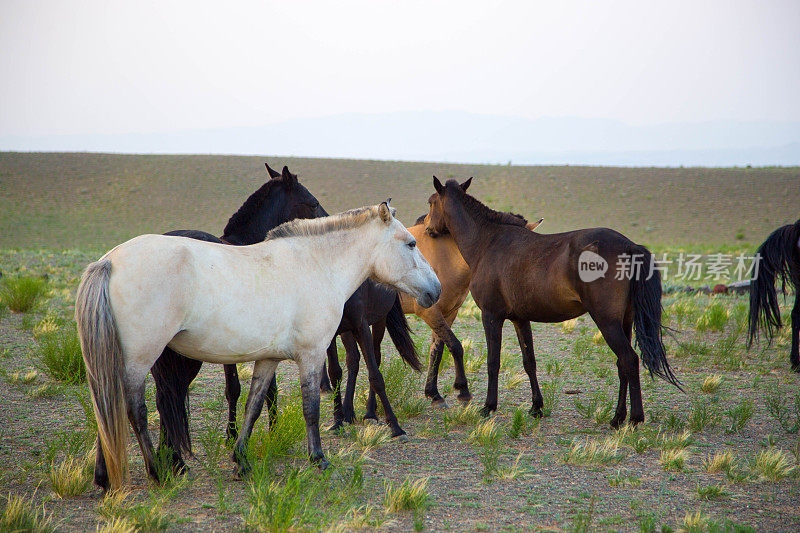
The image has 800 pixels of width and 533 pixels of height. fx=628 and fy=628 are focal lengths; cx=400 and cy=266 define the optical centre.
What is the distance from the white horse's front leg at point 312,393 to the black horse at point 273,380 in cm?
63

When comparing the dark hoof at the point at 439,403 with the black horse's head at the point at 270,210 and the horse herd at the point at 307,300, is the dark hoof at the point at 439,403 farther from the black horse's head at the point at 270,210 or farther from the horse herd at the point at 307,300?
the black horse's head at the point at 270,210

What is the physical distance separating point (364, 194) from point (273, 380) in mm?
55205

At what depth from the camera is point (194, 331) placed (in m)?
4.39

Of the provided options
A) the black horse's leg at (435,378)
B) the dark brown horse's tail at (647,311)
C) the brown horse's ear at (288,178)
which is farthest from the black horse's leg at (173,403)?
the dark brown horse's tail at (647,311)

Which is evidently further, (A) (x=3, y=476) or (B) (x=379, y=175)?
(B) (x=379, y=175)

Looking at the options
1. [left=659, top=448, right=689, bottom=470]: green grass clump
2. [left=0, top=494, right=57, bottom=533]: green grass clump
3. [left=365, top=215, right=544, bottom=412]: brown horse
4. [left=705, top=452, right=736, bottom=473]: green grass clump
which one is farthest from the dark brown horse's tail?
[left=0, top=494, right=57, bottom=533]: green grass clump

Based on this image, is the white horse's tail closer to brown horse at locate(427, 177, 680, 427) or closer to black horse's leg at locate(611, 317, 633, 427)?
brown horse at locate(427, 177, 680, 427)

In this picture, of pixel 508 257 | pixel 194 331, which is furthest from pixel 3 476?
pixel 508 257

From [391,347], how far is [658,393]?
4.70m

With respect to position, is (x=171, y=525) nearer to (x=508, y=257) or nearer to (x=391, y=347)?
(x=508, y=257)

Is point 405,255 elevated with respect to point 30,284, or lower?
elevated

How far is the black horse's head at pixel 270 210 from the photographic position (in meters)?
6.35

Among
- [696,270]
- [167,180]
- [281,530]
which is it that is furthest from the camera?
[167,180]

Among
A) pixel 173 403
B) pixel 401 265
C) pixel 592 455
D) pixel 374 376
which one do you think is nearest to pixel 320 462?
pixel 173 403
